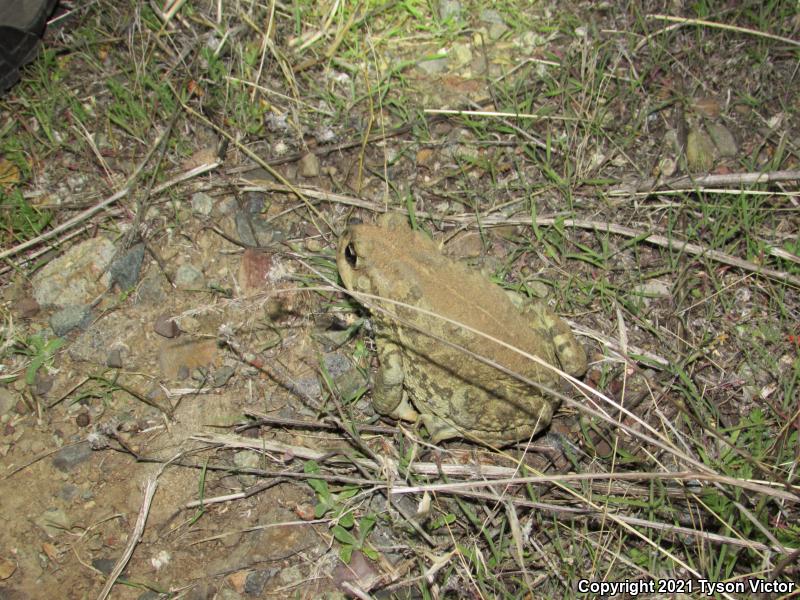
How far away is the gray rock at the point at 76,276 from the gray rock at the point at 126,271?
0.15 ft

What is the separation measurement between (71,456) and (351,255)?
1784 mm

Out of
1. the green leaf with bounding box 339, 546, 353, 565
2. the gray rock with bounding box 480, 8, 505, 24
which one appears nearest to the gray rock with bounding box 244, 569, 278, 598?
the green leaf with bounding box 339, 546, 353, 565

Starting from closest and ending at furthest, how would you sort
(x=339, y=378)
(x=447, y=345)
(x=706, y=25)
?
(x=447, y=345), (x=339, y=378), (x=706, y=25)

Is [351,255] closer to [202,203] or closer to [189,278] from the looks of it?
[189,278]

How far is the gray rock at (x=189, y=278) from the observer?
3539mm

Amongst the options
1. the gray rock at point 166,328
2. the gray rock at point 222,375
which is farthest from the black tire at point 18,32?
the gray rock at point 222,375

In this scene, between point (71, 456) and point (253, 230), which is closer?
point (71, 456)

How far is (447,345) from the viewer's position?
277 centimetres

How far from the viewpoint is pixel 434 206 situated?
380 centimetres

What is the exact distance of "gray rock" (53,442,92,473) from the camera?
3.08 metres

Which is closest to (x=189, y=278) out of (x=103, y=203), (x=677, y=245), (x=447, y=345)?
(x=103, y=203)

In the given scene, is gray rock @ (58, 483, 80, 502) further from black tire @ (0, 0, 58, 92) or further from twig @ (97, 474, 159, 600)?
black tire @ (0, 0, 58, 92)

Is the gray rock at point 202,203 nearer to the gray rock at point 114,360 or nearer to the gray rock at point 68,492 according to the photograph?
the gray rock at point 114,360

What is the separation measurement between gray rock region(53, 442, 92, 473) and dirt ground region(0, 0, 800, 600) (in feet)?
0.05
